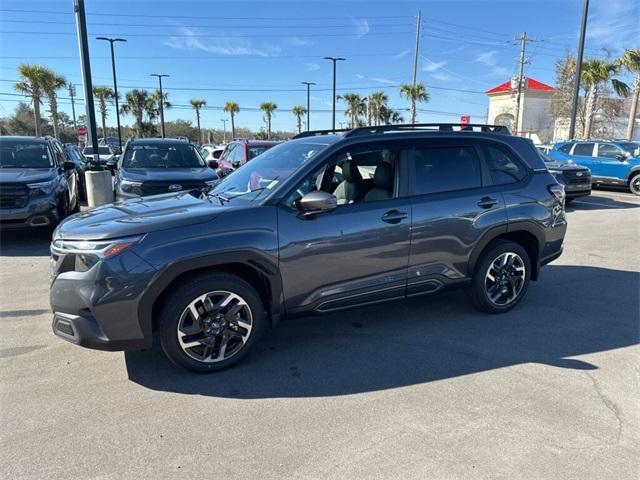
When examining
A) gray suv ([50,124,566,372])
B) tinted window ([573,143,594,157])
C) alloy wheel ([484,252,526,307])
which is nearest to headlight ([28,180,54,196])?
gray suv ([50,124,566,372])

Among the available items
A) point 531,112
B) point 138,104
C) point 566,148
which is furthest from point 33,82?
point 531,112

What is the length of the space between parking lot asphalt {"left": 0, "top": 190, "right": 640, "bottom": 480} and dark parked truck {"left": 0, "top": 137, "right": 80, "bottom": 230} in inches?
131

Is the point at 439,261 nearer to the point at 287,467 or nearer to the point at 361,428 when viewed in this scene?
the point at 361,428

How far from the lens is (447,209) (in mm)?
4355

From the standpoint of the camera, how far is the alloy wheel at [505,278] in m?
4.77

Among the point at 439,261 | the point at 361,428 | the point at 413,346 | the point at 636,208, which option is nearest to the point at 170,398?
the point at 361,428

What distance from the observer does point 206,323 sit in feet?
11.5

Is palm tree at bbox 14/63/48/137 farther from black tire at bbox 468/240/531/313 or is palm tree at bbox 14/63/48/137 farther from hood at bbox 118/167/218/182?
black tire at bbox 468/240/531/313

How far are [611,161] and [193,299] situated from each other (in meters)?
17.4

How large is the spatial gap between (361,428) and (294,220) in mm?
1583

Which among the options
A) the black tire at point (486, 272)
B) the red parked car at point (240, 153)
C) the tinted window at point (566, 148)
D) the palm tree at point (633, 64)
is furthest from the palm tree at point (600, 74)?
the black tire at point (486, 272)

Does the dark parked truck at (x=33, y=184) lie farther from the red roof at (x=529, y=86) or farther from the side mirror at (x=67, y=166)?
the red roof at (x=529, y=86)

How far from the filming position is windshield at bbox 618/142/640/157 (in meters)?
16.2

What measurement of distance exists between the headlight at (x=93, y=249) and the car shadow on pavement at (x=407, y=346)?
0.96m
